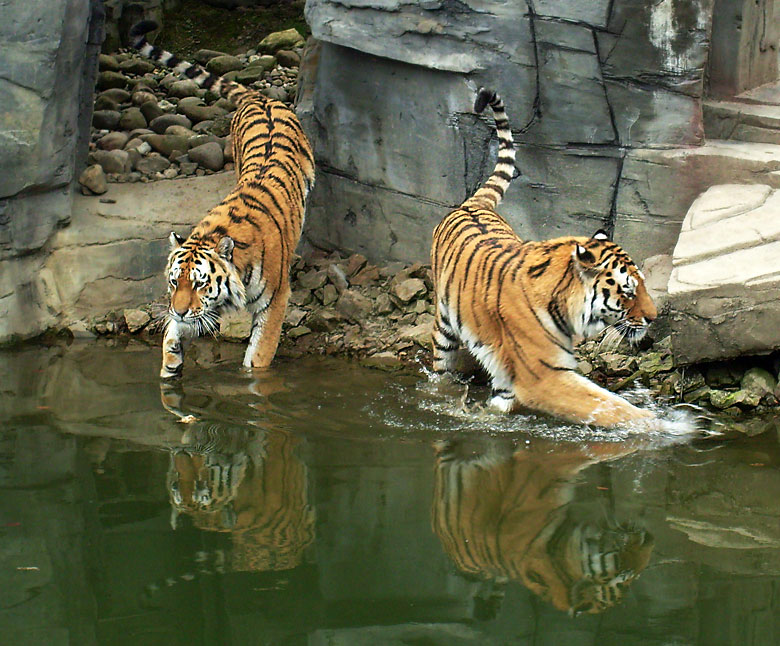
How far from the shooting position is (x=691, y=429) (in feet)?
15.4

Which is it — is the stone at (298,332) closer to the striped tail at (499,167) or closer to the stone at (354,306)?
the stone at (354,306)

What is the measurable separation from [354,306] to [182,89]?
9.86ft

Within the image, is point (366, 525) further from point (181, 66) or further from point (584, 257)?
point (181, 66)

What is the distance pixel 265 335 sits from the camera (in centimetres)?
581

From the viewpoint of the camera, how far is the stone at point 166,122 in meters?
7.86

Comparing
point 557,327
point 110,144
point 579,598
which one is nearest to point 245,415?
point 557,327

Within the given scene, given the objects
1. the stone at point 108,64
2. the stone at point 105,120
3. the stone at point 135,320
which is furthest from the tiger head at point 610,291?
the stone at point 108,64

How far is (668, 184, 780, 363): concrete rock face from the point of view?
15.5 ft

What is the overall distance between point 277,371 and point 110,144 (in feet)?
8.81

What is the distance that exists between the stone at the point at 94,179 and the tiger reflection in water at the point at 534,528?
3345mm

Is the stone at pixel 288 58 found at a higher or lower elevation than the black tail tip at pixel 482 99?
higher

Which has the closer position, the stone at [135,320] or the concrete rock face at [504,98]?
the concrete rock face at [504,98]

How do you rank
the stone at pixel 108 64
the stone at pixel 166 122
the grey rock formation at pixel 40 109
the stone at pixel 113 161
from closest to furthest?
the grey rock formation at pixel 40 109
the stone at pixel 113 161
the stone at pixel 166 122
the stone at pixel 108 64

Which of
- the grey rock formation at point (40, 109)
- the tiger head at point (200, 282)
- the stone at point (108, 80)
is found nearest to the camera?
the tiger head at point (200, 282)
